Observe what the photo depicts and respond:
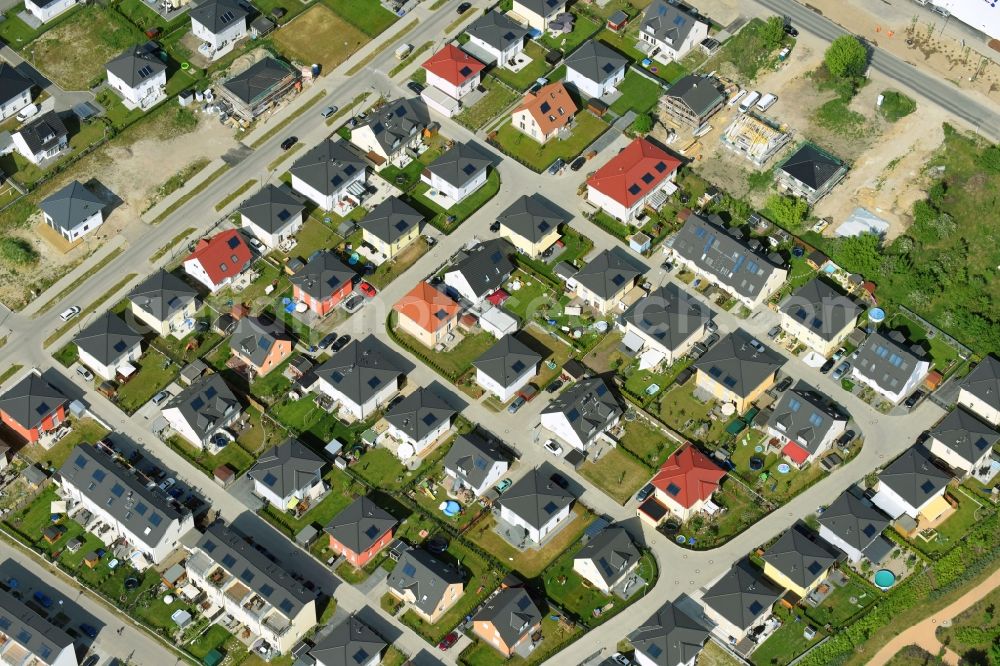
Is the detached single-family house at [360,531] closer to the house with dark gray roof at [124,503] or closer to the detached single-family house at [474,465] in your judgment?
the detached single-family house at [474,465]

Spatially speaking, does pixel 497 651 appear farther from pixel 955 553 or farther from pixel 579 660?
pixel 955 553

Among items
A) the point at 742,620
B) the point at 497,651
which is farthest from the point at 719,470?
the point at 497,651

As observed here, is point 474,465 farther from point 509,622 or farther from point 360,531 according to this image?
point 509,622

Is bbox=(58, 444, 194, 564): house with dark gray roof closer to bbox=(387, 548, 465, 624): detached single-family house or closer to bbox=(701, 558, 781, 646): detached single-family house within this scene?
bbox=(387, 548, 465, 624): detached single-family house

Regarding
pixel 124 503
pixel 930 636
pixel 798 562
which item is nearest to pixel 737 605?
pixel 798 562

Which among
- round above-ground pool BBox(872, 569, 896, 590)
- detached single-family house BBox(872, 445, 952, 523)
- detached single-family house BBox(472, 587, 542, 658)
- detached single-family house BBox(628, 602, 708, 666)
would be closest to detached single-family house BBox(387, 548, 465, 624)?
detached single-family house BBox(472, 587, 542, 658)
